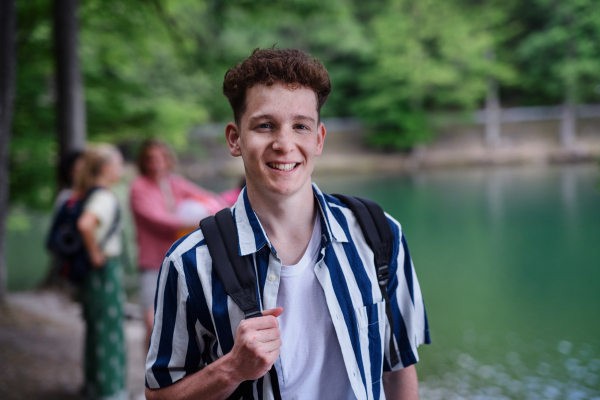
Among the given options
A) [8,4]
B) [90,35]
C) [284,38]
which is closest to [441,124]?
[284,38]

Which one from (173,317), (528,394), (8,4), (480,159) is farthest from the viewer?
(480,159)

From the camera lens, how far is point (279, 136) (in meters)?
1.22

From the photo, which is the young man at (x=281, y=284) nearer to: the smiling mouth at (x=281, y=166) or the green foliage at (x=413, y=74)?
the smiling mouth at (x=281, y=166)

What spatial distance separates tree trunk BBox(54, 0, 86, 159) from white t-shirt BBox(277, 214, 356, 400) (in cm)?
566

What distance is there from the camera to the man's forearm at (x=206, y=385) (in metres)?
1.12

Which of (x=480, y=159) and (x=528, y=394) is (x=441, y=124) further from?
(x=528, y=394)

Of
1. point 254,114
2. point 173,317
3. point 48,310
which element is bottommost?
point 48,310

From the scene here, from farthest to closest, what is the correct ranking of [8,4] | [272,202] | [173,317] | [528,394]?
[8,4] → [528,394] → [272,202] → [173,317]

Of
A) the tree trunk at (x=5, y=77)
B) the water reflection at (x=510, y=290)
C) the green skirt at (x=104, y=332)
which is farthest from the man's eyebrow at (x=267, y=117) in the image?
the tree trunk at (x=5, y=77)

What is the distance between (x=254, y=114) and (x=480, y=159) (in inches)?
980

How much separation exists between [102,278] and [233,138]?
97.2 inches

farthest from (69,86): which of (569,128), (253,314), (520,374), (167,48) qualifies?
(569,128)

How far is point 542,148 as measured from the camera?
22.6 meters

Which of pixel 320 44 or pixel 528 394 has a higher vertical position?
pixel 320 44
